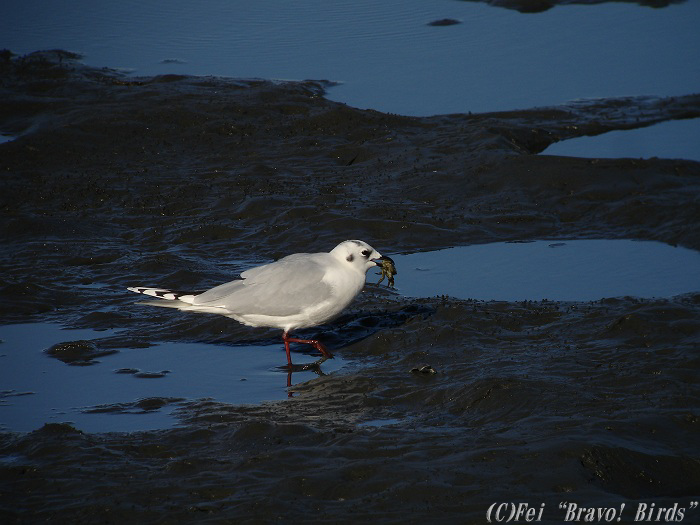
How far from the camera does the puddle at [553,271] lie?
378 inches

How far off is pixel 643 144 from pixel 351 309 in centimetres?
606

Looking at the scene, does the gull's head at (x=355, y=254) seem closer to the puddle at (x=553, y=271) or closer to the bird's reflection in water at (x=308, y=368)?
the bird's reflection in water at (x=308, y=368)

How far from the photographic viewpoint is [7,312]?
9.57 meters

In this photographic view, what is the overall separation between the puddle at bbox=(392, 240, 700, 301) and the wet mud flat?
27 centimetres

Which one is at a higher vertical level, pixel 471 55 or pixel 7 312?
pixel 471 55

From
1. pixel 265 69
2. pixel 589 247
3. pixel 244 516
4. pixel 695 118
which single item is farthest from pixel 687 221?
pixel 265 69

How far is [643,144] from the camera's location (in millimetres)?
13539

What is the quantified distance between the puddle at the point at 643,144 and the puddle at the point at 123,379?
614 centimetres

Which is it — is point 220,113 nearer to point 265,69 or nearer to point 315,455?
point 265,69

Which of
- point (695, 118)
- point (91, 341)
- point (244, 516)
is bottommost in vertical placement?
point (244, 516)

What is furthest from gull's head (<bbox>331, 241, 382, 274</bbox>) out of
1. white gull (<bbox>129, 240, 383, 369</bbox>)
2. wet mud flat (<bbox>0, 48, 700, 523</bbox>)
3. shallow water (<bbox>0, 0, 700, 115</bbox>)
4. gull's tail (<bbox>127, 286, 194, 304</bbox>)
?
shallow water (<bbox>0, 0, 700, 115</bbox>)

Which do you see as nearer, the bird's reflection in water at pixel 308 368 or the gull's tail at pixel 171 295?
the bird's reflection in water at pixel 308 368

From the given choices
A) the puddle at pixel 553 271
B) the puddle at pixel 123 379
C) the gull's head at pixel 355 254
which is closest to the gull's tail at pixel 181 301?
the puddle at pixel 123 379

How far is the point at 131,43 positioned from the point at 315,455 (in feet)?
47.6
